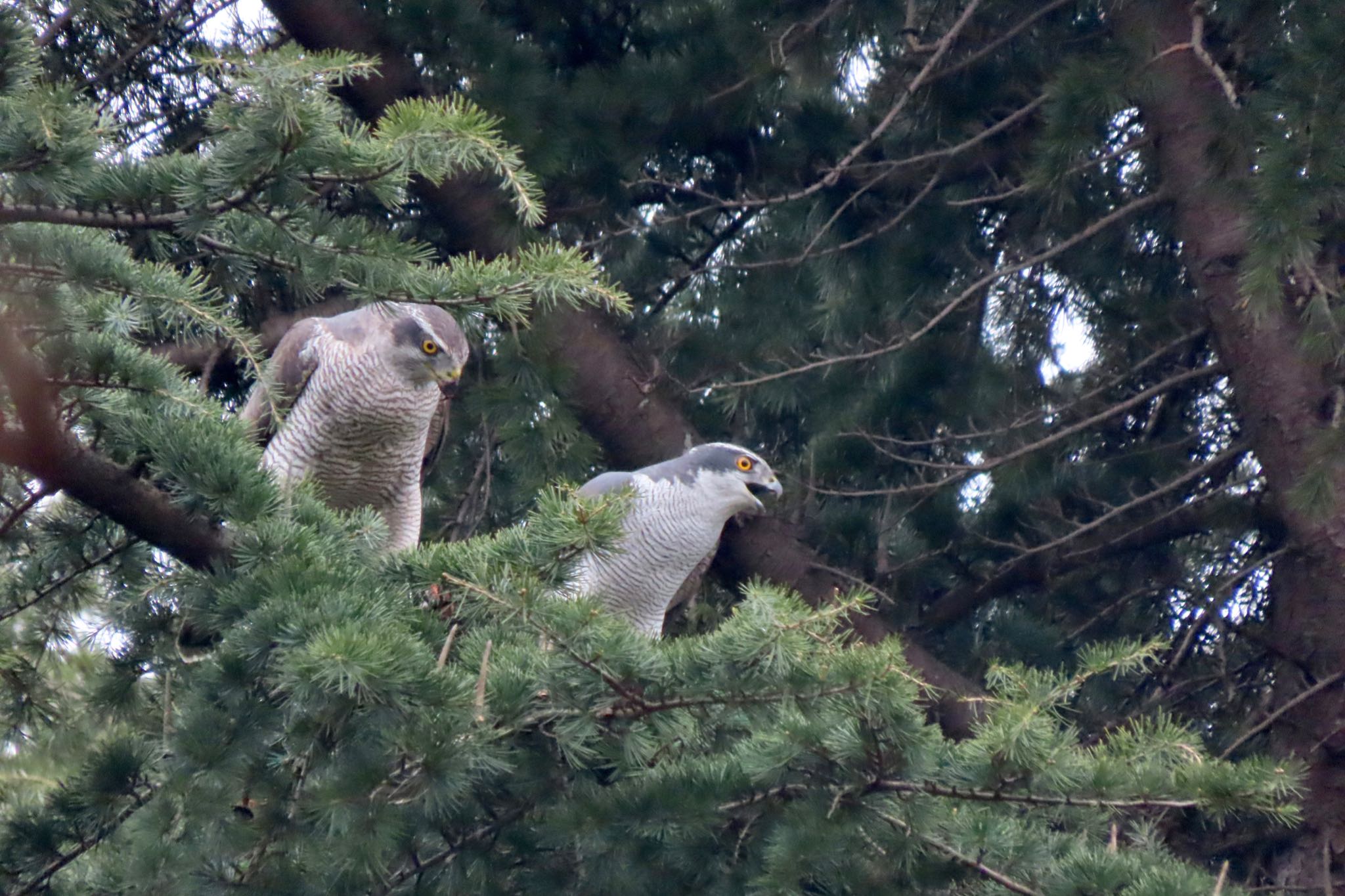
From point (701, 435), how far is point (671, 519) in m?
1.30

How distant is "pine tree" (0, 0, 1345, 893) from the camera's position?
8.98 ft

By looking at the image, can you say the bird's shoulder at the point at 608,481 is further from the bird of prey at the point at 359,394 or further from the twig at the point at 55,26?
Result: the twig at the point at 55,26

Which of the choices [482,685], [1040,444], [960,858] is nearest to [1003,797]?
[960,858]

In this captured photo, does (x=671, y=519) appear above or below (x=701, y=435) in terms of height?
below

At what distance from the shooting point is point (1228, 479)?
5.94 meters

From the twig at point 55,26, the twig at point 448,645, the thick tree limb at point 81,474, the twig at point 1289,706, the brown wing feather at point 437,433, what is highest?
the twig at point 55,26

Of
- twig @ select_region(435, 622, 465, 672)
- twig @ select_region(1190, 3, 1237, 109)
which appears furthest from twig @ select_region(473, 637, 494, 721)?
twig @ select_region(1190, 3, 1237, 109)

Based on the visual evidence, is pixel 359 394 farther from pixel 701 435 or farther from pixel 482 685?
pixel 701 435

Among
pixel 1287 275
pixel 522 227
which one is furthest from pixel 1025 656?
pixel 522 227

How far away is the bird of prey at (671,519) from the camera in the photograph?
→ 5.40 m

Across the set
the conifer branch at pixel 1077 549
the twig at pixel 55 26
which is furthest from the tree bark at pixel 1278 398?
the twig at pixel 55 26

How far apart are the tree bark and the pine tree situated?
20 millimetres

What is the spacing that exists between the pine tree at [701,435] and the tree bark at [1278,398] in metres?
0.02

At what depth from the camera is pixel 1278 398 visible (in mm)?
4980
